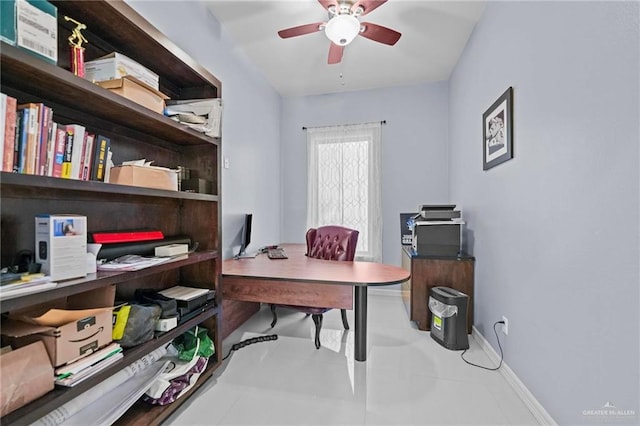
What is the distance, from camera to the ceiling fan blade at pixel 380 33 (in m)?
2.12

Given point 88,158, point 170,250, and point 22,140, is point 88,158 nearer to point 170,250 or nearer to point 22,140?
point 22,140

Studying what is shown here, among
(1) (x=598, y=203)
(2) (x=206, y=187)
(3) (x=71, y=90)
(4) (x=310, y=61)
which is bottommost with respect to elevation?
(1) (x=598, y=203)

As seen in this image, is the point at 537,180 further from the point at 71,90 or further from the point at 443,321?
the point at 71,90

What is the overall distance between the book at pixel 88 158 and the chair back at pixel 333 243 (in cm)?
200

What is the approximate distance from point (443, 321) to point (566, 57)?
1909mm

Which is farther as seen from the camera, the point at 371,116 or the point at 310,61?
the point at 371,116

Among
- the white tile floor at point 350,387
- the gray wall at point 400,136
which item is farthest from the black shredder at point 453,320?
the gray wall at point 400,136

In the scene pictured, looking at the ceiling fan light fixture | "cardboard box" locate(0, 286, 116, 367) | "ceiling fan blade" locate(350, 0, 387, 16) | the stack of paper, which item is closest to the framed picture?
"ceiling fan blade" locate(350, 0, 387, 16)

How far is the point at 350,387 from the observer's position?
1.74m

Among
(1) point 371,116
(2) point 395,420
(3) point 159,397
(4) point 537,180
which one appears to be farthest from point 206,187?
(1) point 371,116

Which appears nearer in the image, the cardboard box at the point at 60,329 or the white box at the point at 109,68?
the cardboard box at the point at 60,329

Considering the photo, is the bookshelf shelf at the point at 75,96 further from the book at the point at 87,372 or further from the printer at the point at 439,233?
the printer at the point at 439,233

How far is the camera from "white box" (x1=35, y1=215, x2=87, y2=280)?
1.00m

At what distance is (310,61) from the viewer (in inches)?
124
